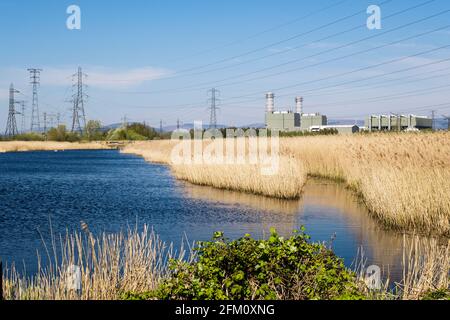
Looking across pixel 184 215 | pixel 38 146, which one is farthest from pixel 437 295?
pixel 38 146

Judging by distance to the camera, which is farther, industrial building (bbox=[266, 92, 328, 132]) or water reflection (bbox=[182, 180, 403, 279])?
industrial building (bbox=[266, 92, 328, 132])

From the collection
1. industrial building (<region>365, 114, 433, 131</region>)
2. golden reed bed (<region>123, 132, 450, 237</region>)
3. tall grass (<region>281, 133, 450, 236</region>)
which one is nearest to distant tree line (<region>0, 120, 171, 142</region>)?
industrial building (<region>365, 114, 433, 131</region>)

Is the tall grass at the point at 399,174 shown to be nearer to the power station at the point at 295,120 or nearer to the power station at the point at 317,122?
the power station at the point at 317,122

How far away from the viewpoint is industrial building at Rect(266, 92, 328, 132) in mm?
112500

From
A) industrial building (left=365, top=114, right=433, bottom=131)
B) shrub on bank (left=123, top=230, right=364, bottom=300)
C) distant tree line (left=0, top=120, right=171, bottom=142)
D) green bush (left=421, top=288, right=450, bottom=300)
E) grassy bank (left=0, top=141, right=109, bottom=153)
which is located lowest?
green bush (left=421, top=288, right=450, bottom=300)

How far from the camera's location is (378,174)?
54.9 feet

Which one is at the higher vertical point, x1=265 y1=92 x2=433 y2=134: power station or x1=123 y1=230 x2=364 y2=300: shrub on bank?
x1=265 y1=92 x2=433 y2=134: power station

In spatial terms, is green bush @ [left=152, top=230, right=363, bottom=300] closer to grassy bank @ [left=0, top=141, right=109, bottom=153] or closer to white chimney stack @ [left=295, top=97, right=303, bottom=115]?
grassy bank @ [left=0, top=141, right=109, bottom=153]

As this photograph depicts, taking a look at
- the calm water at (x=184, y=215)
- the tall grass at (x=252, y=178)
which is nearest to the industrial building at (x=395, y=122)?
the tall grass at (x=252, y=178)

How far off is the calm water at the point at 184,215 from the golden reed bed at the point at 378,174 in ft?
2.08

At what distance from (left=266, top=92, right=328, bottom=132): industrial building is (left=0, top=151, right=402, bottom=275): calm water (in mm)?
81365

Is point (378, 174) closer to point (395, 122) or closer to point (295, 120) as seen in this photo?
point (395, 122)

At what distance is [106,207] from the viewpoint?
20.5m

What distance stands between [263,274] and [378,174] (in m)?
11.1
